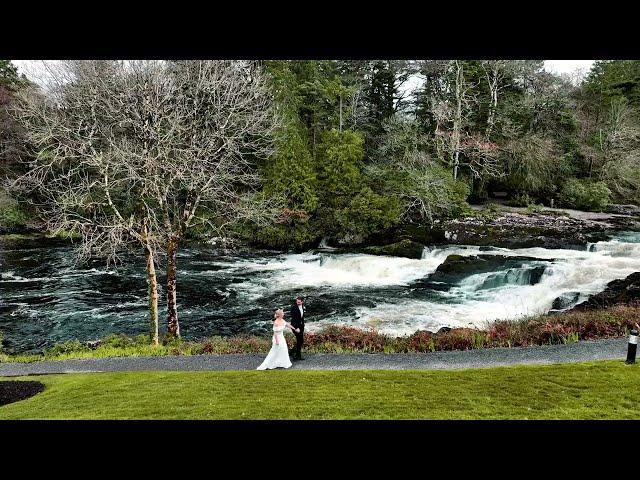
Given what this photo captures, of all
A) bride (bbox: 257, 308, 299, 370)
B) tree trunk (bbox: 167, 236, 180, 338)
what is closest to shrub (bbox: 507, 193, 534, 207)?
tree trunk (bbox: 167, 236, 180, 338)

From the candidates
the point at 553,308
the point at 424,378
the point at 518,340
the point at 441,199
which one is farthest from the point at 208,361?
the point at 441,199

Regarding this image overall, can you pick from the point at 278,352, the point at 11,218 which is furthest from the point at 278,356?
the point at 11,218

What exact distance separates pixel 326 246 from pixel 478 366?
1781 centimetres

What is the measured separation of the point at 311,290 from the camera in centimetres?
2131

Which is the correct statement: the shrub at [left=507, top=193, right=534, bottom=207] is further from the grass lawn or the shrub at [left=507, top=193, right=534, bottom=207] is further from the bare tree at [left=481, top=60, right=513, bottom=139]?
the grass lawn

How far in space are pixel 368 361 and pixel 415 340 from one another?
2.02 meters

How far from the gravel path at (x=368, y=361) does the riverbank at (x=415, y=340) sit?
532 millimetres

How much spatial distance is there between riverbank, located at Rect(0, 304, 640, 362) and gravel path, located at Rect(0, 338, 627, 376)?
0.53m

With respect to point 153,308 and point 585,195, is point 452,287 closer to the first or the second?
point 153,308

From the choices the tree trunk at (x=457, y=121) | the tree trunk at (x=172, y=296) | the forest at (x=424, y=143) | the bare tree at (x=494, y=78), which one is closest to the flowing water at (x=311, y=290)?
the tree trunk at (x=172, y=296)

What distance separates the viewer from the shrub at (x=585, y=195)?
3105cm

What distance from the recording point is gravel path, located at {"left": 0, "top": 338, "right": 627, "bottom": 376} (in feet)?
38.5

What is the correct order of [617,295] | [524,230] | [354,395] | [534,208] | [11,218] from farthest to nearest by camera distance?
[534,208], [11,218], [524,230], [617,295], [354,395]

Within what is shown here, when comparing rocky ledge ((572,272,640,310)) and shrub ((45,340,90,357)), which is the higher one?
rocky ledge ((572,272,640,310))
